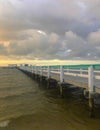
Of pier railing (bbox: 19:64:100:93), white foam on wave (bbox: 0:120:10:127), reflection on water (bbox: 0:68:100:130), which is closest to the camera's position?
reflection on water (bbox: 0:68:100:130)

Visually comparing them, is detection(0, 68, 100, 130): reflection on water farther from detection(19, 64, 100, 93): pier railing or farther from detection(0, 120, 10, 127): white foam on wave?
detection(19, 64, 100, 93): pier railing

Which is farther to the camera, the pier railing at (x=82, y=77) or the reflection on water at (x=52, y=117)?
the pier railing at (x=82, y=77)

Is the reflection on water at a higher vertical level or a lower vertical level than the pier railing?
lower

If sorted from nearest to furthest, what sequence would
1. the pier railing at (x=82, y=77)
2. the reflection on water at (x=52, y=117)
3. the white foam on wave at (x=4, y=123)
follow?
the reflection on water at (x=52, y=117) → the white foam on wave at (x=4, y=123) → the pier railing at (x=82, y=77)

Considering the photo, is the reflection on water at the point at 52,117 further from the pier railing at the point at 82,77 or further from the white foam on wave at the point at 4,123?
the pier railing at the point at 82,77

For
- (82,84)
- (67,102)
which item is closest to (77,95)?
(67,102)

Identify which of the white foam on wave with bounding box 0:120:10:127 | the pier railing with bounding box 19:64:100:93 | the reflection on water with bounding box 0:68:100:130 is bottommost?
the white foam on wave with bounding box 0:120:10:127

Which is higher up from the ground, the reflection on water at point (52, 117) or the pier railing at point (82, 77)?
the pier railing at point (82, 77)

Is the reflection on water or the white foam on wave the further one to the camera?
the white foam on wave

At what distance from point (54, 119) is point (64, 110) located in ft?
6.36

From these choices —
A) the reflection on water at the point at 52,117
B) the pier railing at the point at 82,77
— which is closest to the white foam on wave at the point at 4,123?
the reflection on water at the point at 52,117

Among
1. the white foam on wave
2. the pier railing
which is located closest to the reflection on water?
the white foam on wave

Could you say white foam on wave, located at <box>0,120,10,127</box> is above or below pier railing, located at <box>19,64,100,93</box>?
below

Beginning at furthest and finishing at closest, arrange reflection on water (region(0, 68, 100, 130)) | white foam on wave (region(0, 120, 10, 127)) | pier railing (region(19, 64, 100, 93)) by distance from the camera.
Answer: pier railing (region(19, 64, 100, 93)) → white foam on wave (region(0, 120, 10, 127)) → reflection on water (region(0, 68, 100, 130))
